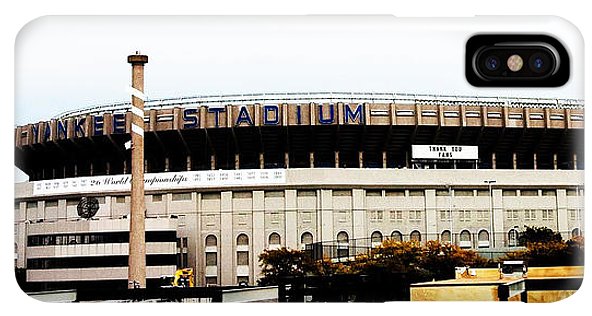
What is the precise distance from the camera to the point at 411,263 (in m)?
13.3

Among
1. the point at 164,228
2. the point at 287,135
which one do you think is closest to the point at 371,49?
the point at 287,135

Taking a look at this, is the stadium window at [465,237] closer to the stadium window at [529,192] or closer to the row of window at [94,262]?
the stadium window at [529,192]

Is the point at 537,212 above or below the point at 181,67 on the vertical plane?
below

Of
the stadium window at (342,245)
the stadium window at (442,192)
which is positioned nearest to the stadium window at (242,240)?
the stadium window at (342,245)

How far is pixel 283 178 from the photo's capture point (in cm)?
1338

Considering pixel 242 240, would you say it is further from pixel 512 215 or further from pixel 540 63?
pixel 540 63

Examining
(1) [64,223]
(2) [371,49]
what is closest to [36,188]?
(1) [64,223]

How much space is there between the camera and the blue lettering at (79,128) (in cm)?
1342

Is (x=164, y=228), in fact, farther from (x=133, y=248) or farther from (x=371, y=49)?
(x=371, y=49)

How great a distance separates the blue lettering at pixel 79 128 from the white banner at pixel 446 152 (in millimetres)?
1867

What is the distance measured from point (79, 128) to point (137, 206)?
1.84 feet

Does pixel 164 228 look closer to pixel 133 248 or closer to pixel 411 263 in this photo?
pixel 133 248

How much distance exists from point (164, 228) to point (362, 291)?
1159 mm

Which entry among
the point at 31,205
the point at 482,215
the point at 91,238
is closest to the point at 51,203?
the point at 31,205
